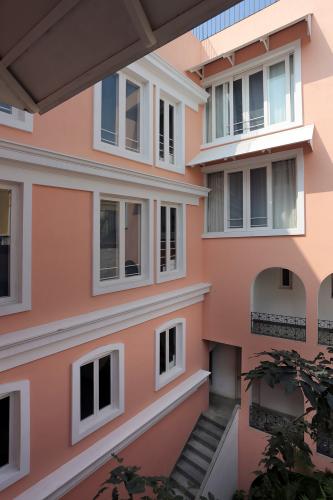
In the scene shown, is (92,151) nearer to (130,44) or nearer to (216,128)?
(130,44)

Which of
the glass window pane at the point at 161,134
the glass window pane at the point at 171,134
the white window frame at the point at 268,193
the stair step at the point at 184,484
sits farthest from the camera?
the glass window pane at the point at 171,134

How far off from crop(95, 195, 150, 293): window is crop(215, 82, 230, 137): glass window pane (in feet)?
13.3

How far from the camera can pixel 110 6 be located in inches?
70.2

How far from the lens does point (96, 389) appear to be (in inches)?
253

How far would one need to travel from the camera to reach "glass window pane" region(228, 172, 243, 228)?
9.53 meters

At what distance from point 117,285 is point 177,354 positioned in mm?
3558

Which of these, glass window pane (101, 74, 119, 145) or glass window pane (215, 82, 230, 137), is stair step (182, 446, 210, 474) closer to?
glass window pane (101, 74, 119, 145)

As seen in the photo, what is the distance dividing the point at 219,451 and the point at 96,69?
9.72m

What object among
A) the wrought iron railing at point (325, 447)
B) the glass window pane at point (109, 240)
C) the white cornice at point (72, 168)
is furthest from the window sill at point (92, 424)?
the wrought iron railing at point (325, 447)

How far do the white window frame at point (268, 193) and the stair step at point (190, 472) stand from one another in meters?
6.81

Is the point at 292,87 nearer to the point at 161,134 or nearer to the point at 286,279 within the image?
the point at 161,134

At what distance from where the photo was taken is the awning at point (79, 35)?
1.75 meters

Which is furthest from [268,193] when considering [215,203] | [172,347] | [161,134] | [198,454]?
[198,454]

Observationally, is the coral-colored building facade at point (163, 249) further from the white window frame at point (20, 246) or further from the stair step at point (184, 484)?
the stair step at point (184, 484)
